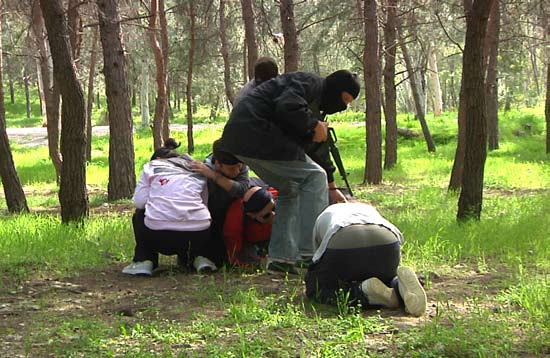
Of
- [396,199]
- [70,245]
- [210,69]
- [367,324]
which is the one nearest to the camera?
[367,324]

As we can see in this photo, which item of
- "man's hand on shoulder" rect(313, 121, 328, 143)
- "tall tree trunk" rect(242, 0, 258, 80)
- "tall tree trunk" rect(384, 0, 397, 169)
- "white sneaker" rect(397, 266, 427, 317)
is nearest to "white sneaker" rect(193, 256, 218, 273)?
"man's hand on shoulder" rect(313, 121, 328, 143)

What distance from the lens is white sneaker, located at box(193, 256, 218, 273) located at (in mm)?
5223

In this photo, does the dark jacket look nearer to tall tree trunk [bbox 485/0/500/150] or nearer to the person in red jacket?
the person in red jacket

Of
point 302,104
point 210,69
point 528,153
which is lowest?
point 528,153

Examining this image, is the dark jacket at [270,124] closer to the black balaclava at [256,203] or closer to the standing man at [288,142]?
the standing man at [288,142]

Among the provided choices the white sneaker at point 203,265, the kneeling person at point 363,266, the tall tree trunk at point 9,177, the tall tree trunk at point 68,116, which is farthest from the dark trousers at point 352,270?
the tall tree trunk at point 9,177

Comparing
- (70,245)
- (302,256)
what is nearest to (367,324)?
(302,256)

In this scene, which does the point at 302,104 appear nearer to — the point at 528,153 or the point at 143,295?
the point at 143,295

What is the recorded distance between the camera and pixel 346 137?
26.0 meters

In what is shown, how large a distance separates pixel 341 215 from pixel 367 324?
0.78 metres

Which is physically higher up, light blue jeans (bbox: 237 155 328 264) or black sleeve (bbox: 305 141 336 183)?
black sleeve (bbox: 305 141 336 183)

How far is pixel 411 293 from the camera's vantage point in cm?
386

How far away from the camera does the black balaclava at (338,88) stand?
506cm

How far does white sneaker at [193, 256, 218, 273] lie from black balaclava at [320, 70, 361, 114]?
1.59 metres
